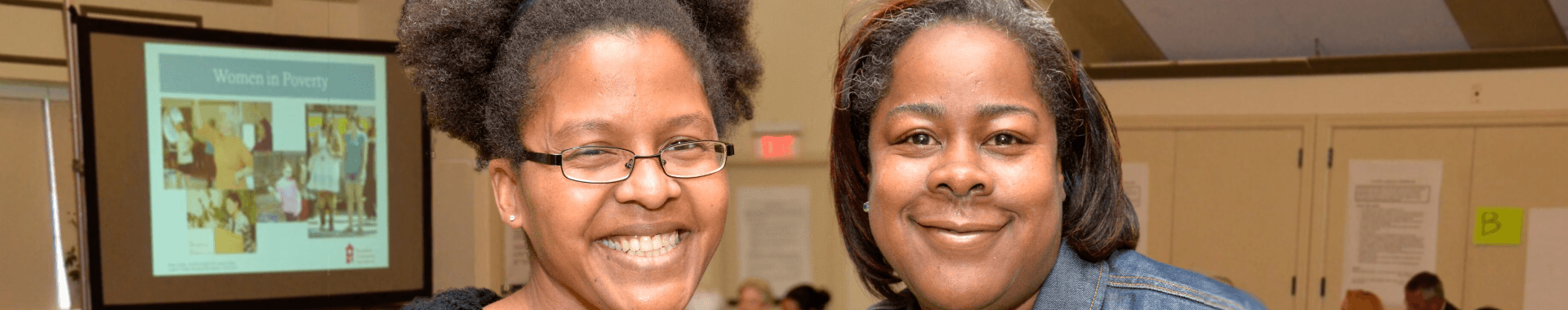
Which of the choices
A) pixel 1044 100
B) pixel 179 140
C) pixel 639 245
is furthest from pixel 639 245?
pixel 179 140

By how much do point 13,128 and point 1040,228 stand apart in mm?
2362

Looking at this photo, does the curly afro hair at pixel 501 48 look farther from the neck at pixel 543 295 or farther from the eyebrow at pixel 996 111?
the eyebrow at pixel 996 111

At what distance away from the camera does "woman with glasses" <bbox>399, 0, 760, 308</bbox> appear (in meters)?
1.22

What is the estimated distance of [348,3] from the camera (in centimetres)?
243

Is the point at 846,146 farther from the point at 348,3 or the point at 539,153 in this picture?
the point at 348,3

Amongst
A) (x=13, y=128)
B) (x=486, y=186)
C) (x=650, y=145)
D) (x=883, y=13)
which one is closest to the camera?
(x=650, y=145)

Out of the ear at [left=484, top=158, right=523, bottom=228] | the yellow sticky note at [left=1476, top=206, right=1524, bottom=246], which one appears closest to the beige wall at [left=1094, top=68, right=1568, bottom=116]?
the yellow sticky note at [left=1476, top=206, right=1524, bottom=246]

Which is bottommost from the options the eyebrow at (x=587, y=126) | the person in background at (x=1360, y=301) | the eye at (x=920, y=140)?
the person in background at (x=1360, y=301)

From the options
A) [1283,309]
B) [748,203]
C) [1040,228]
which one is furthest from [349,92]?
[1283,309]

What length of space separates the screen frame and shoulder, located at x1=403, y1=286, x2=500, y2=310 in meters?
0.75

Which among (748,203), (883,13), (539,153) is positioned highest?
(883,13)

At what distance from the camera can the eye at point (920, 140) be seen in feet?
4.17

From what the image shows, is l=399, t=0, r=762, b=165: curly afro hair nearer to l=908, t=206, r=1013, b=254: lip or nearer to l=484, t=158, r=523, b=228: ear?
l=484, t=158, r=523, b=228: ear

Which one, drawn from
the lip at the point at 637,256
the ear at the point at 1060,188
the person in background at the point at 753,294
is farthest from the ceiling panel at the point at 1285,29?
the lip at the point at 637,256
